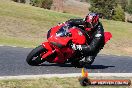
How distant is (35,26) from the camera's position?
42219mm


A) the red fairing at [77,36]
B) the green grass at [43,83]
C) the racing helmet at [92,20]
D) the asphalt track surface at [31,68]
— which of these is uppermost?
the racing helmet at [92,20]

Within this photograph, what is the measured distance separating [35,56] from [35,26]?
1234 inches

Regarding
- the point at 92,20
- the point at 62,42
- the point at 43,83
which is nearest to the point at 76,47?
the point at 62,42

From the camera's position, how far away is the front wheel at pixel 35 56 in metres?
11.0

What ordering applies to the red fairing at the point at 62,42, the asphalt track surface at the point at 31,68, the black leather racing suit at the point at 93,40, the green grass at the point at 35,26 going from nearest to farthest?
1. the asphalt track surface at the point at 31,68
2. the red fairing at the point at 62,42
3. the black leather racing suit at the point at 93,40
4. the green grass at the point at 35,26

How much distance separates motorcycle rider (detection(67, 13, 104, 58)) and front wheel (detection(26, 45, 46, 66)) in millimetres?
934

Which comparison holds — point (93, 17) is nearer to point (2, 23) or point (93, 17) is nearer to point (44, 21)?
point (2, 23)

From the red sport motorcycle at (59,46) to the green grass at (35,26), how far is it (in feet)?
73.4

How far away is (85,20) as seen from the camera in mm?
11344

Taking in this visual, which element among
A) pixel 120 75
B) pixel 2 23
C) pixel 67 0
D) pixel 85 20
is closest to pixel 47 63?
pixel 85 20

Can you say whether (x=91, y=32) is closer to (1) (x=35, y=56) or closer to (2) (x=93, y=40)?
(2) (x=93, y=40)

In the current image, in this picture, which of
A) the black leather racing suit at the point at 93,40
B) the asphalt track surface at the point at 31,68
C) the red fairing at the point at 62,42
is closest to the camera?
the asphalt track surface at the point at 31,68

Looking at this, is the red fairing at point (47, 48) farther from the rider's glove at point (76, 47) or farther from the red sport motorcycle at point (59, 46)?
the rider's glove at point (76, 47)

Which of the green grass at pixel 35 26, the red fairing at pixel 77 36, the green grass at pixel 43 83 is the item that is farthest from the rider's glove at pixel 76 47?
the green grass at pixel 35 26
